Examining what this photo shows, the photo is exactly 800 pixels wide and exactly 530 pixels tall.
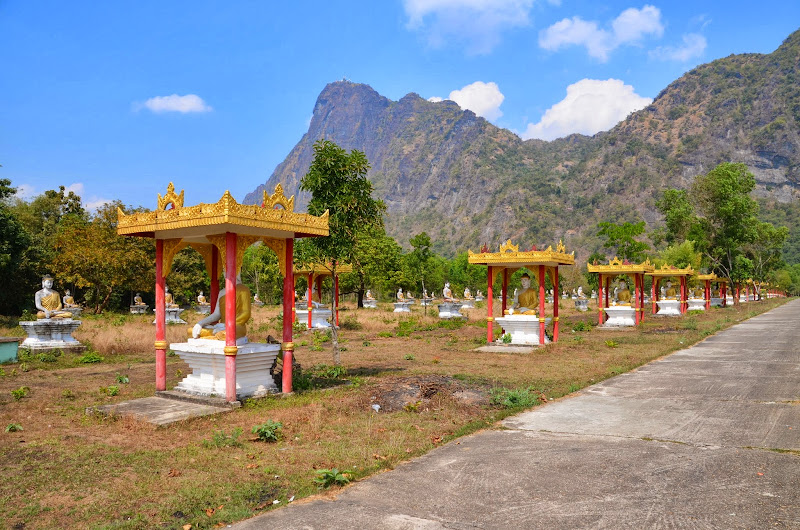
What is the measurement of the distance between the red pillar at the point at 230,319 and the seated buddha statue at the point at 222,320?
1.31 ft

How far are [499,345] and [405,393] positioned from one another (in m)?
9.64

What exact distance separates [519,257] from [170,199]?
38.2ft

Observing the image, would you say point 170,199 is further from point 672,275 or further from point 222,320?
point 672,275

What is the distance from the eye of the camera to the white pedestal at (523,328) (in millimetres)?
19062

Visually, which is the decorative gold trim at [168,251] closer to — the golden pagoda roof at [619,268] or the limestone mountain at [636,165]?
the golden pagoda roof at [619,268]

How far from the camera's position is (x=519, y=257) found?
727 inches

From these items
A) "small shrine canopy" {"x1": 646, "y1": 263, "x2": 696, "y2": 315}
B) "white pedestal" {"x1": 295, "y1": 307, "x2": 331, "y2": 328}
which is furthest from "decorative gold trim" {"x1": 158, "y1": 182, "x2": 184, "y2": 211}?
"small shrine canopy" {"x1": 646, "y1": 263, "x2": 696, "y2": 315}

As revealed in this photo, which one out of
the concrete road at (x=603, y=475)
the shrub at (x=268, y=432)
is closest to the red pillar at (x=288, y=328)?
the shrub at (x=268, y=432)

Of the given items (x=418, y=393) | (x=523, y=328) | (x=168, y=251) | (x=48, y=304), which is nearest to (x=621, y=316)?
(x=523, y=328)

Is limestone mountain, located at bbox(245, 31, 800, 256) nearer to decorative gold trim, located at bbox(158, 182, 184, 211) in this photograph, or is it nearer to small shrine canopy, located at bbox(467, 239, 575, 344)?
small shrine canopy, located at bbox(467, 239, 575, 344)

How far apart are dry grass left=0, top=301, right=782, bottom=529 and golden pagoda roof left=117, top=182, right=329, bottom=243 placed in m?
2.87

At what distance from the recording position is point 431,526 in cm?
467

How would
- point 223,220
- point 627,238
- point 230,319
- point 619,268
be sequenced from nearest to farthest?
point 223,220, point 230,319, point 619,268, point 627,238

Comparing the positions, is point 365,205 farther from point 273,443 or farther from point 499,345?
point 499,345
